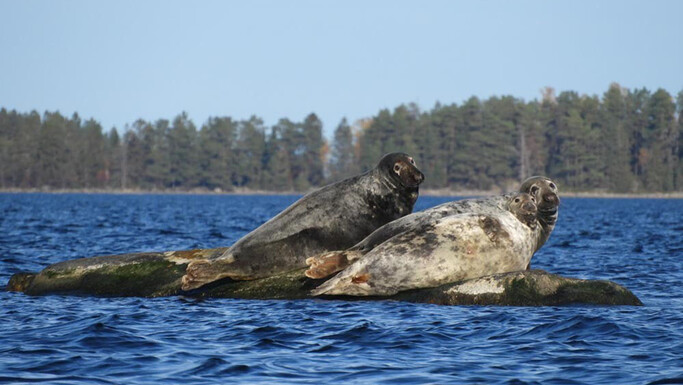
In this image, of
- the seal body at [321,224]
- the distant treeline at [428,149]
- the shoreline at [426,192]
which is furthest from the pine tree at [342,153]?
the seal body at [321,224]


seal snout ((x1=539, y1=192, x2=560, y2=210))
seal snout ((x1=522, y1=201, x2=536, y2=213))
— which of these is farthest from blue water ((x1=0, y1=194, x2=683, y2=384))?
seal snout ((x1=522, y1=201, x2=536, y2=213))

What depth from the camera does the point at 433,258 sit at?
14211 millimetres

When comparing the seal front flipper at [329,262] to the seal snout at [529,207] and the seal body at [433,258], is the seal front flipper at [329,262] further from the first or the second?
the seal snout at [529,207]

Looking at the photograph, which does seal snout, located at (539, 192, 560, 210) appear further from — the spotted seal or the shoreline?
the shoreline

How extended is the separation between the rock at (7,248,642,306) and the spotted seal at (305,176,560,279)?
45cm

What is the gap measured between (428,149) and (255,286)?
164 meters

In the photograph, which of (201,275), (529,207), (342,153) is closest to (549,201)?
(529,207)

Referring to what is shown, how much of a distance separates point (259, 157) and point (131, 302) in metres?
179

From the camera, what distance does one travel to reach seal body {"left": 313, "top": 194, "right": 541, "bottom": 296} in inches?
560

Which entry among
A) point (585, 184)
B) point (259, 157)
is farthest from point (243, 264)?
point (259, 157)

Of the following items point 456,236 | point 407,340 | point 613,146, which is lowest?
point 407,340

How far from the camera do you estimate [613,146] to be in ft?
552

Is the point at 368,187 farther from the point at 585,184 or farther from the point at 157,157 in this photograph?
the point at 157,157

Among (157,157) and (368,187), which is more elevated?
(157,157)
